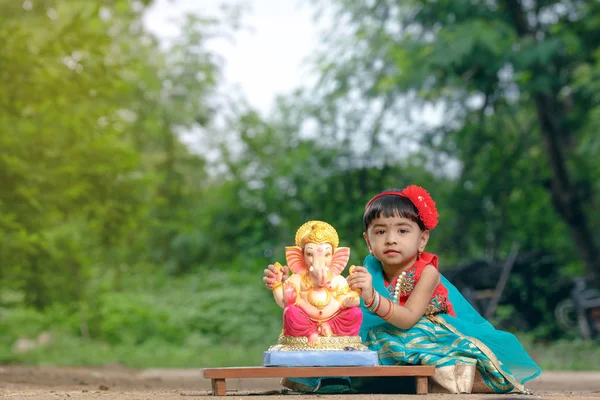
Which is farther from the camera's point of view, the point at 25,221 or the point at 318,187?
the point at 318,187

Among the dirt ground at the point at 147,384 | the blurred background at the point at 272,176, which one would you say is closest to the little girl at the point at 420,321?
the dirt ground at the point at 147,384

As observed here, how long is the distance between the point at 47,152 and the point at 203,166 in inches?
392

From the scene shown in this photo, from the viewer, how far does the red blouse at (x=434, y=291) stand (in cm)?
411

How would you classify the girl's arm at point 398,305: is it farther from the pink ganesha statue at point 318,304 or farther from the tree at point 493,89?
the tree at point 493,89

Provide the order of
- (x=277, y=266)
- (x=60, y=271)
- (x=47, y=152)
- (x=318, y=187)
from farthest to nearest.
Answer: (x=318, y=187), (x=60, y=271), (x=47, y=152), (x=277, y=266)

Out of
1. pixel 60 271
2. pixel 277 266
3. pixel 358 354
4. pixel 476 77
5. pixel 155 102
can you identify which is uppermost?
pixel 155 102

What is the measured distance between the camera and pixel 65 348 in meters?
12.3

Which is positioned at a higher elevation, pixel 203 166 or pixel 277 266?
pixel 203 166

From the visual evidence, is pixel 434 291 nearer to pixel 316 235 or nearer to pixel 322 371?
pixel 316 235

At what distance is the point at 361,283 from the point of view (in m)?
3.76

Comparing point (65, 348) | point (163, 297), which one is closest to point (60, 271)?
point (65, 348)

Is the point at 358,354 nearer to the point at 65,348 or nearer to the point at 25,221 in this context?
the point at 25,221

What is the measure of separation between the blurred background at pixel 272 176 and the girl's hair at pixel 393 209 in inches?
209

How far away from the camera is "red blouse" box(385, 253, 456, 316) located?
4105 millimetres
